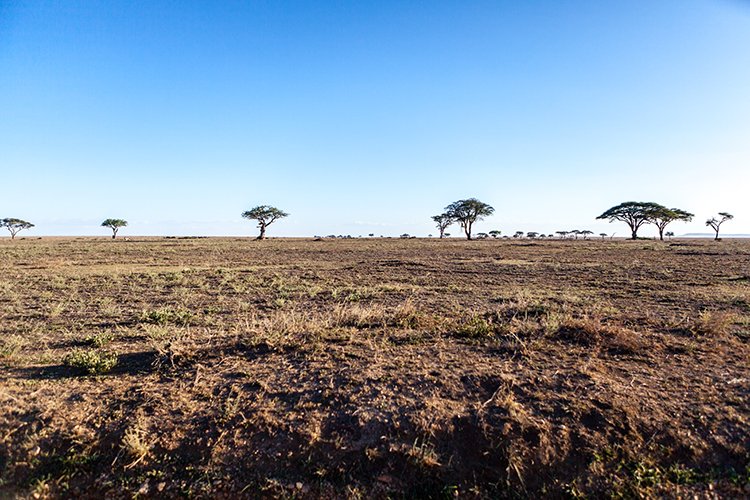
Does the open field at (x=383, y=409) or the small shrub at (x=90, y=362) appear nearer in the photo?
the open field at (x=383, y=409)

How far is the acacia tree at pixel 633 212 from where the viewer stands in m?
66.1

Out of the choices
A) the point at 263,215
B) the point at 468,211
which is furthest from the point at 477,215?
the point at 263,215

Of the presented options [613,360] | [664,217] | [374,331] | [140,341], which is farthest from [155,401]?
[664,217]

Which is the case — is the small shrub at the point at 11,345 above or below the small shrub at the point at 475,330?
below

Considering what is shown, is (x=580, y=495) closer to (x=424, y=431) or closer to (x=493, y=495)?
(x=493, y=495)

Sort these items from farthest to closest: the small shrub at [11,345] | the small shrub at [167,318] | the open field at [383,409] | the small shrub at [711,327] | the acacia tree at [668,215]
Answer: the acacia tree at [668,215] < the small shrub at [167,318] < the small shrub at [711,327] < the small shrub at [11,345] < the open field at [383,409]

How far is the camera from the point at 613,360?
5461 millimetres

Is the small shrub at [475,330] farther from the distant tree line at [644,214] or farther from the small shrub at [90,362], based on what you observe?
the distant tree line at [644,214]

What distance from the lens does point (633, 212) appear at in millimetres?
68250

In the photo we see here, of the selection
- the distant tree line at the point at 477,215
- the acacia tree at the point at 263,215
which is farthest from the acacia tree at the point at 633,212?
the acacia tree at the point at 263,215

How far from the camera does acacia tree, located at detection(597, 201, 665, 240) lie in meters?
66.1

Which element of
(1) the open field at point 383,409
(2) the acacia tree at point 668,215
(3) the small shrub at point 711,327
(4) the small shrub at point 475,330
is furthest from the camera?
(2) the acacia tree at point 668,215

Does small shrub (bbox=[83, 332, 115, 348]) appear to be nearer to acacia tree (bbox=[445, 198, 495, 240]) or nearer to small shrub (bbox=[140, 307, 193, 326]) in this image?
small shrub (bbox=[140, 307, 193, 326])

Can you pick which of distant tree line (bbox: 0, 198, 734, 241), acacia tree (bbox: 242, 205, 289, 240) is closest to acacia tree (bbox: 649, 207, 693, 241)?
distant tree line (bbox: 0, 198, 734, 241)
